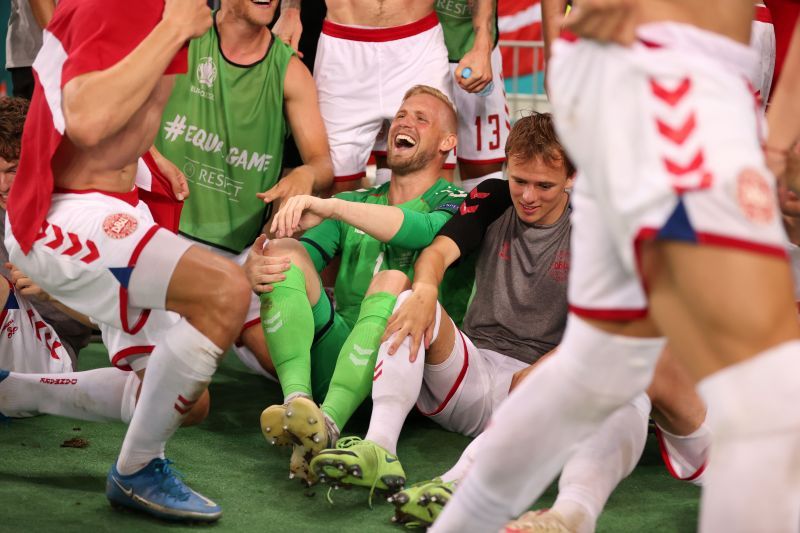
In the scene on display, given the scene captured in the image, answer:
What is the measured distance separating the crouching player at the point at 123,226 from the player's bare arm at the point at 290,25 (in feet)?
5.35

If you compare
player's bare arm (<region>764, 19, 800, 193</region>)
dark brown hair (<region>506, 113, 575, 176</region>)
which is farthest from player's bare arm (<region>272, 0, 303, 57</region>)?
player's bare arm (<region>764, 19, 800, 193</region>)

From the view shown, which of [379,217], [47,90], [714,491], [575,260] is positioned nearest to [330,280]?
[379,217]

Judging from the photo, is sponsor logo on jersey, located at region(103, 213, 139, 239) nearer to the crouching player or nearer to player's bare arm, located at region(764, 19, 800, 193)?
the crouching player

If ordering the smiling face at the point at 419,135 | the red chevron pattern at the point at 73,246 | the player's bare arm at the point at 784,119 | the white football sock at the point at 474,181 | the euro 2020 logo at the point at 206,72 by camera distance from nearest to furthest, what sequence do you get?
the player's bare arm at the point at 784,119, the red chevron pattern at the point at 73,246, the smiling face at the point at 419,135, the euro 2020 logo at the point at 206,72, the white football sock at the point at 474,181

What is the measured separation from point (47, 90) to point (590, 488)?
4.77 ft

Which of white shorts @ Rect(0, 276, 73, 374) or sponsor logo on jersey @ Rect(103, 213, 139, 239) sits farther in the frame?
white shorts @ Rect(0, 276, 73, 374)

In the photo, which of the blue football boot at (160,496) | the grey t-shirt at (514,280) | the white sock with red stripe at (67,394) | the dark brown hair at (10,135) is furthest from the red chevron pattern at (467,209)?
the dark brown hair at (10,135)

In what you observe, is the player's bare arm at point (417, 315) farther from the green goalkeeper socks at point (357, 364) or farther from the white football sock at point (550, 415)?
the white football sock at point (550, 415)

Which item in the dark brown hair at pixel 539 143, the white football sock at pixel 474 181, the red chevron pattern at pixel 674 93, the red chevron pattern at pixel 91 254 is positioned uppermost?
the red chevron pattern at pixel 674 93

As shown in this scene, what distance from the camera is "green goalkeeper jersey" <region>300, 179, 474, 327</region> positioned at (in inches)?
129

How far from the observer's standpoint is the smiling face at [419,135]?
11.1ft

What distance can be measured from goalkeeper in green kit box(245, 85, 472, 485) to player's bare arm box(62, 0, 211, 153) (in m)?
0.78

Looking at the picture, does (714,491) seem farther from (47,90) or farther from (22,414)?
(22,414)

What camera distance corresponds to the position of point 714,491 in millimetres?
1490
